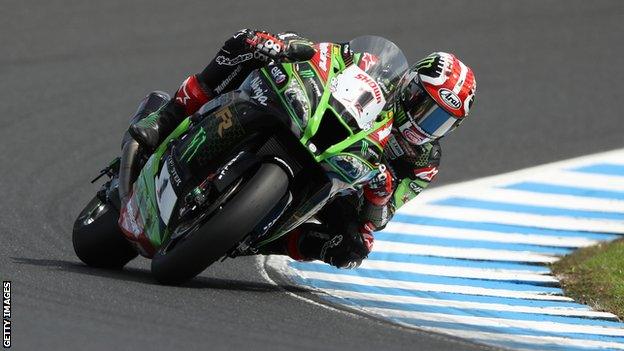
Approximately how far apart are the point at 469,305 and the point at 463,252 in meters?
1.82

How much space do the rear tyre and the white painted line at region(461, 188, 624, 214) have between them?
13.7 feet

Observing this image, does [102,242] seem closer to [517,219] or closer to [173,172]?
[173,172]

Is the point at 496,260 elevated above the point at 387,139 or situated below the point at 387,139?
below

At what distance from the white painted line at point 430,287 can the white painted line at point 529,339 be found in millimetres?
1344

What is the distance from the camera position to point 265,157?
6902mm

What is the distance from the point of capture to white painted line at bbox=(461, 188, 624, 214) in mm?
11180

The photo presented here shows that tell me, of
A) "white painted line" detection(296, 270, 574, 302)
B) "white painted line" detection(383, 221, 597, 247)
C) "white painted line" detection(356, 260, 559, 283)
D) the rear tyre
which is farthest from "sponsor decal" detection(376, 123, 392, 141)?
"white painted line" detection(383, 221, 597, 247)

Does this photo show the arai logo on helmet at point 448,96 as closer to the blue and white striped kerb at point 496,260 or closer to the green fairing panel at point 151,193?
the blue and white striped kerb at point 496,260

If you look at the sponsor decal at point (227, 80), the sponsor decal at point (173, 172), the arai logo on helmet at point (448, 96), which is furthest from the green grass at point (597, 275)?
the sponsor decal at point (173, 172)

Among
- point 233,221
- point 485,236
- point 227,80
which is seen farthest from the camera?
point 485,236

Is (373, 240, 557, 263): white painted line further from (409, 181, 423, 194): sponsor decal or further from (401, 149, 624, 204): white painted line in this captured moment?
(409, 181, 423, 194): sponsor decal

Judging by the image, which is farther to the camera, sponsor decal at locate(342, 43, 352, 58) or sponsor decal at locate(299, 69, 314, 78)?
sponsor decal at locate(342, 43, 352, 58)

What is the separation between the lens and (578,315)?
787 cm

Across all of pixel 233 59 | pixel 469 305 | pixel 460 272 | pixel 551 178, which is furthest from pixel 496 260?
pixel 233 59
